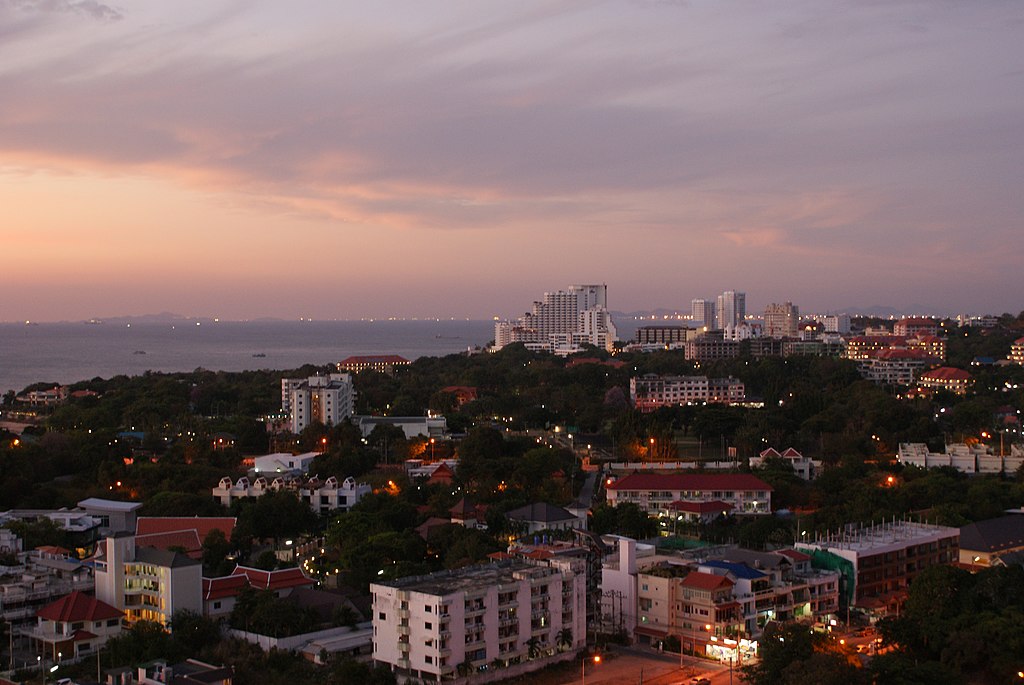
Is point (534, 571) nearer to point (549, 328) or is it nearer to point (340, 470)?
point (340, 470)

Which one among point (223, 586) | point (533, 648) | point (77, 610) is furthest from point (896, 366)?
point (77, 610)

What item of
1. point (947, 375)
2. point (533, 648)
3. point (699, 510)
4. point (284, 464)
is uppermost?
point (947, 375)

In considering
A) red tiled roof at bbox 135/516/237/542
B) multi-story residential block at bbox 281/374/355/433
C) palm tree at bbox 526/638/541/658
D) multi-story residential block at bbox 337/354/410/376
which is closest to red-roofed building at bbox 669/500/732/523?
palm tree at bbox 526/638/541/658

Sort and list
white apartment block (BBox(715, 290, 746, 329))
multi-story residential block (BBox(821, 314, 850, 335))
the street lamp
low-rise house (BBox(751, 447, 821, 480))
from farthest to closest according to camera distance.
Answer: white apartment block (BBox(715, 290, 746, 329)) → multi-story residential block (BBox(821, 314, 850, 335)) → low-rise house (BBox(751, 447, 821, 480)) → the street lamp

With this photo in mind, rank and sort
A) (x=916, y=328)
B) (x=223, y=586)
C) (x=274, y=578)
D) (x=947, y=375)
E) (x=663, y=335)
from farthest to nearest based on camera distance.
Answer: (x=663, y=335) < (x=916, y=328) < (x=947, y=375) < (x=274, y=578) < (x=223, y=586)

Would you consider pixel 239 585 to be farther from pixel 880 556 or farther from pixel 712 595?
pixel 880 556

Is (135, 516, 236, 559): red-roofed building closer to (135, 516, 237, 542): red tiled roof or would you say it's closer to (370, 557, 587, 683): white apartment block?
(135, 516, 237, 542): red tiled roof

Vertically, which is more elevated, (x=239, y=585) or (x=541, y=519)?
(x=541, y=519)
